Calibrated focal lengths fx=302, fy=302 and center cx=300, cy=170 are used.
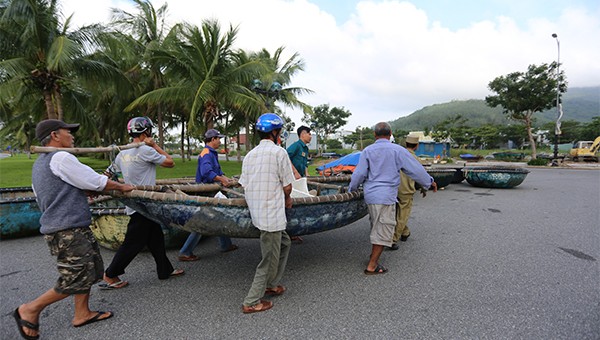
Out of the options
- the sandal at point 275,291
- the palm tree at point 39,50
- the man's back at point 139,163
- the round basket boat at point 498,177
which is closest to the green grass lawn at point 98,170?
the palm tree at point 39,50

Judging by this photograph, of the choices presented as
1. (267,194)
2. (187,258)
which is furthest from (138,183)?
(267,194)

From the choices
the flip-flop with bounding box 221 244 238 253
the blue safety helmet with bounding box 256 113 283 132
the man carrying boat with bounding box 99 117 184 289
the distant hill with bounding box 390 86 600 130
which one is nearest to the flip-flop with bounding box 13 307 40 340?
the man carrying boat with bounding box 99 117 184 289

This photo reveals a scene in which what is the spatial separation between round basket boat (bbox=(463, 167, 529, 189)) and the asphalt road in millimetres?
4562

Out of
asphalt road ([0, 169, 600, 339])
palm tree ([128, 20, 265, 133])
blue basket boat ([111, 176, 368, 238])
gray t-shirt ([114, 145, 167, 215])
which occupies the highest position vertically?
palm tree ([128, 20, 265, 133])

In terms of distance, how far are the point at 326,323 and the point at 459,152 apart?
3706 cm

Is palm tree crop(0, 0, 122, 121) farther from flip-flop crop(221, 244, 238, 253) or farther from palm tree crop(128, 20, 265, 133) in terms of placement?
flip-flop crop(221, 244, 238, 253)

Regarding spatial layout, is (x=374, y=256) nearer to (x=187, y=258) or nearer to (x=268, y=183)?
(x=268, y=183)

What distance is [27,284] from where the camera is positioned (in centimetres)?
300

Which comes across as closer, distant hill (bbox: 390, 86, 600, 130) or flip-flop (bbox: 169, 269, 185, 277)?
flip-flop (bbox: 169, 269, 185, 277)

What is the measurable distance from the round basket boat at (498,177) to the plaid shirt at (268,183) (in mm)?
8974

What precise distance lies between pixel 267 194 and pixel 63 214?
1.43m

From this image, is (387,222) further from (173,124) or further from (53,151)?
(173,124)

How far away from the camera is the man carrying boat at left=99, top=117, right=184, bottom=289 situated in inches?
113

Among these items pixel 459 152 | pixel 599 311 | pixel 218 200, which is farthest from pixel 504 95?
pixel 218 200
